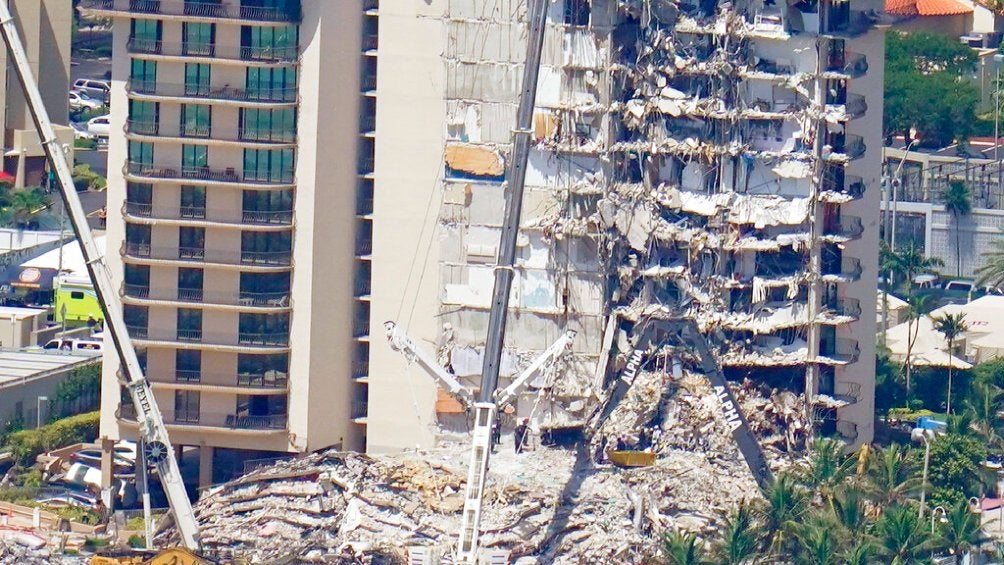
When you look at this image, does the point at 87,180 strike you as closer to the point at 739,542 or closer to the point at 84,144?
the point at 84,144

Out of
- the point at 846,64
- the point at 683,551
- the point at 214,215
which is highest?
the point at 846,64

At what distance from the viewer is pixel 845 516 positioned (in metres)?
102

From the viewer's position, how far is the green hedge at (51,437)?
120375mm

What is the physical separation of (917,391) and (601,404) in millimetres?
22917

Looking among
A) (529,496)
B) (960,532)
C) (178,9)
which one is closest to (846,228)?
(529,496)

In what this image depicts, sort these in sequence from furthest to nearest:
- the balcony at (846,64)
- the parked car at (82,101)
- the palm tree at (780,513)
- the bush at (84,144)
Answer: the parked car at (82,101), the bush at (84,144), the balcony at (846,64), the palm tree at (780,513)

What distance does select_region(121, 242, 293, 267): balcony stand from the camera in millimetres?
113062

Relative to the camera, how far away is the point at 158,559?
331ft

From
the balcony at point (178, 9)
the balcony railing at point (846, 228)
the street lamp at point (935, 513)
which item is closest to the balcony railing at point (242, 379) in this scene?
the balcony at point (178, 9)

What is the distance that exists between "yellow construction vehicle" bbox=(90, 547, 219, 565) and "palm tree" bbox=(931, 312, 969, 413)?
39.5 metres

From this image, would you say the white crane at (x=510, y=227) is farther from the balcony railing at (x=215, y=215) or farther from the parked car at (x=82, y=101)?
the parked car at (x=82, y=101)

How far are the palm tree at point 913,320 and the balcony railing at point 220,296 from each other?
100 feet

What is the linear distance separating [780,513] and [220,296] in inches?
888

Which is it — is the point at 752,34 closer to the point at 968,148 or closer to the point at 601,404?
the point at 601,404
